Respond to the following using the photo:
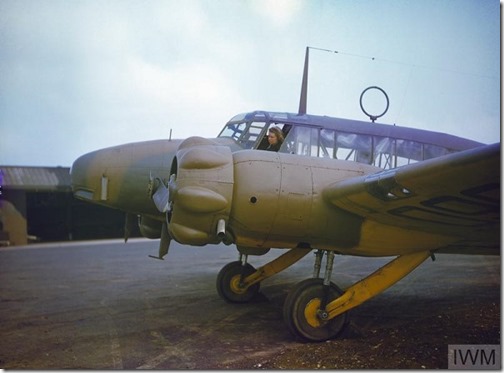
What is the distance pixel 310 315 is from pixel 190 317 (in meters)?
1.86

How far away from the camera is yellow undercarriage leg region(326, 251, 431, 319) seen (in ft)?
17.1

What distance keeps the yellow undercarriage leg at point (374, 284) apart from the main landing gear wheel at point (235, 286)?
7.49 feet

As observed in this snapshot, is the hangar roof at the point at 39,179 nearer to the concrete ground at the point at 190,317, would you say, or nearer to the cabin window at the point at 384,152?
the concrete ground at the point at 190,317

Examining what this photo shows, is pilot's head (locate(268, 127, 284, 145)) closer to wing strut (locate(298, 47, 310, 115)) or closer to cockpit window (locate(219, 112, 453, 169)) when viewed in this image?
cockpit window (locate(219, 112, 453, 169))

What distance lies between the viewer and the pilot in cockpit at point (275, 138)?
6.11 meters

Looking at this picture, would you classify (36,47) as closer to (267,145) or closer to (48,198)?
(267,145)

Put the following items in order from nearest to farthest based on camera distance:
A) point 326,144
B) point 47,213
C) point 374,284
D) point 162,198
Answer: point 374,284
point 162,198
point 326,144
point 47,213

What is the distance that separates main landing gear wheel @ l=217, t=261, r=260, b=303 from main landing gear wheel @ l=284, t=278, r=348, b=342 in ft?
7.00

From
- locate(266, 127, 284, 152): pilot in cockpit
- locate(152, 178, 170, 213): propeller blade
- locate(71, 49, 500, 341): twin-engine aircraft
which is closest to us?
locate(71, 49, 500, 341): twin-engine aircraft

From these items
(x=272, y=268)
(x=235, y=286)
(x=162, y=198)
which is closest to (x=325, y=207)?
(x=162, y=198)

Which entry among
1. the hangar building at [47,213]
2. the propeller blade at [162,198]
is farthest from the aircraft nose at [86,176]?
the hangar building at [47,213]

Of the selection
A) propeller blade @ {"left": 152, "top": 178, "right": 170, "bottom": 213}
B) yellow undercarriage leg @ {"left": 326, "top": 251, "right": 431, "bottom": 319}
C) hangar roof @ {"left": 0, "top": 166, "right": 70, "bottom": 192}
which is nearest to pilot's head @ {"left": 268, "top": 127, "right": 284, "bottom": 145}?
propeller blade @ {"left": 152, "top": 178, "right": 170, "bottom": 213}

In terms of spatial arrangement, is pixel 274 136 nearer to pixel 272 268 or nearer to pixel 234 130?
pixel 234 130

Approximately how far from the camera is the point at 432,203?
15.5ft
